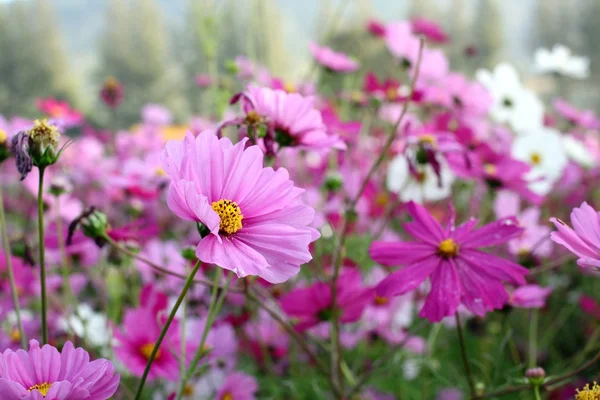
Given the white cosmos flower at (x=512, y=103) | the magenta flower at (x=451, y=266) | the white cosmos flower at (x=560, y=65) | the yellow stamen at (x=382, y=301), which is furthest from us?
the white cosmos flower at (x=560, y=65)

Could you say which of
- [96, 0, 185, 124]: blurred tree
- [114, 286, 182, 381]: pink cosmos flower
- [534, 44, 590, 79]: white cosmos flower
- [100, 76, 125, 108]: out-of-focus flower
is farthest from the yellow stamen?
[96, 0, 185, 124]: blurred tree

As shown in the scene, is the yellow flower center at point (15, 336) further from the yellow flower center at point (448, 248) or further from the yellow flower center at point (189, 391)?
the yellow flower center at point (448, 248)

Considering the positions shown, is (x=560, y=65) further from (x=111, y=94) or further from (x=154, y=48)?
(x=154, y=48)

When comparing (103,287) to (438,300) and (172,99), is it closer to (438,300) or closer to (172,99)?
(438,300)

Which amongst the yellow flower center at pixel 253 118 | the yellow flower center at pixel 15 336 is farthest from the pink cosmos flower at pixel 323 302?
the yellow flower center at pixel 15 336

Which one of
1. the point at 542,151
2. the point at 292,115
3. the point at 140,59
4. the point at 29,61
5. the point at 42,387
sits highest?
the point at 140,59

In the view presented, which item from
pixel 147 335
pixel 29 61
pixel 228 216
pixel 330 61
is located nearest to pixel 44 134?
pixel 228 216
